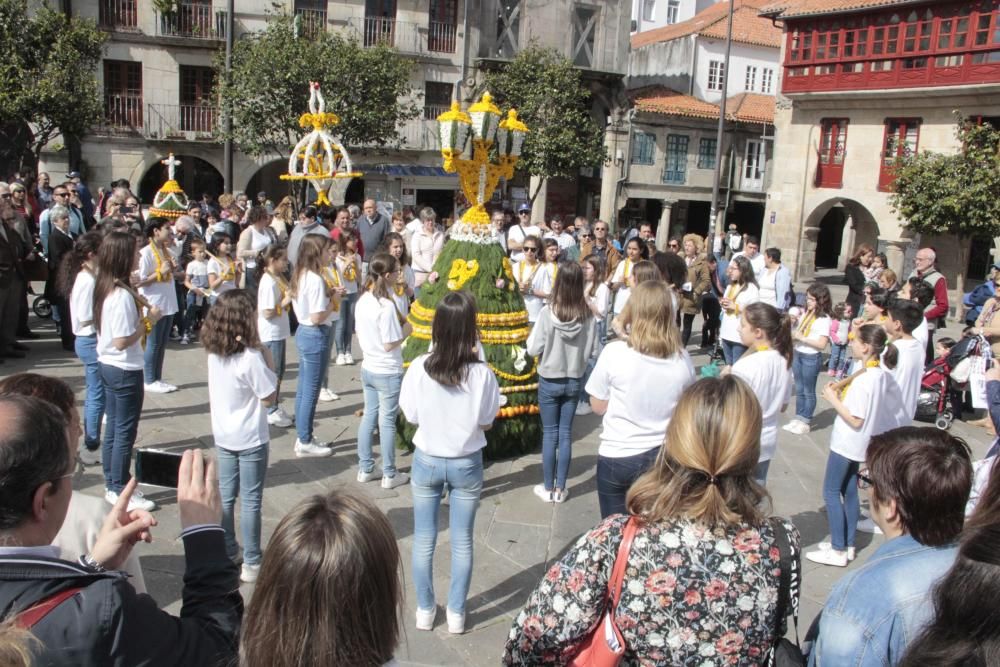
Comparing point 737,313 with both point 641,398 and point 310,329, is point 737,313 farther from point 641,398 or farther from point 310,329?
point 641,398

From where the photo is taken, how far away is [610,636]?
2256 millimetres

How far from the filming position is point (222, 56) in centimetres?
2283

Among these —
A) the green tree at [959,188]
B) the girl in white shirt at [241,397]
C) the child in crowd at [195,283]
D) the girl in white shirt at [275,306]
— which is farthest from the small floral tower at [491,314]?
the green tree at [959,188]

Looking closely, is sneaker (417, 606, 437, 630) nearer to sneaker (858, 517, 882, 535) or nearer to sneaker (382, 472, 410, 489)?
sneaker (382, 472, 410, 489)

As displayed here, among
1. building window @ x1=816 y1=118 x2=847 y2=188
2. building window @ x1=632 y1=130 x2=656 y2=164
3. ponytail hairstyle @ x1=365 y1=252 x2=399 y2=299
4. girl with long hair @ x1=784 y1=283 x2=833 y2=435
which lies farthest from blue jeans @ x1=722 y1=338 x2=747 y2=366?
building window @ x1=632 y1=130 x2=656 y2=164

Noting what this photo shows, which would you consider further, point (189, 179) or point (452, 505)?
point (189, 179)

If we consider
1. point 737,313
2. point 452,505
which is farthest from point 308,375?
point 737,313

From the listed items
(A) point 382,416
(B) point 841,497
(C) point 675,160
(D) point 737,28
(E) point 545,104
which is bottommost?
(B) point 841,497

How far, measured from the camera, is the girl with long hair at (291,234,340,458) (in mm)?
6855

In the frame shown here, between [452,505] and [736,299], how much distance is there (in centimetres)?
541

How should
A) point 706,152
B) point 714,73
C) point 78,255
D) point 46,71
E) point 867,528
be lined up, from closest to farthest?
point 867,528 → point 78,255 → point 46,71 → point 706,152 → point 714,73

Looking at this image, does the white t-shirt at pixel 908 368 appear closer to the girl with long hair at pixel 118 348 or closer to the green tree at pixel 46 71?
the girl with long hair at pixel 118 348

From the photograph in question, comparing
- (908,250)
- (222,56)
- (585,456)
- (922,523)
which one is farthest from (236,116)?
(922,523)

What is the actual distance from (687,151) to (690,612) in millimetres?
30746
